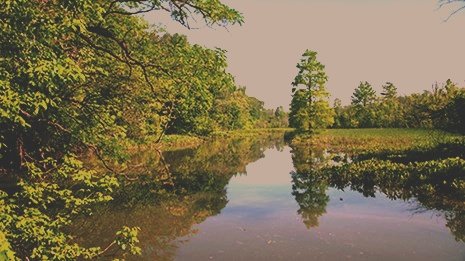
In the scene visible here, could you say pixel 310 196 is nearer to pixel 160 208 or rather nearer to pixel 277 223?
pixel 277 223

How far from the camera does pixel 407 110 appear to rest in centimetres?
7369

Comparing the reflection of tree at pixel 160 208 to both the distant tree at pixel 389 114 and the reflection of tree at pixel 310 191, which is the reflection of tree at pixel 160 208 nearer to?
the reflection of tree at pixel 310 191

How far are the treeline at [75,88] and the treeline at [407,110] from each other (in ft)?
70.0

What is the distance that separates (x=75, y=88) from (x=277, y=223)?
9.14 m

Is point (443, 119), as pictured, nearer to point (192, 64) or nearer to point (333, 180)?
point (333, 180)

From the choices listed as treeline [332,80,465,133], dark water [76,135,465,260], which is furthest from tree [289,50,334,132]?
dark water [76,135,465,260]

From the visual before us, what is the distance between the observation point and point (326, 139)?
168ft

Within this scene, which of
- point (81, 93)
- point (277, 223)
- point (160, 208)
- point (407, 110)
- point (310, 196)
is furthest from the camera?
point (407, 110)

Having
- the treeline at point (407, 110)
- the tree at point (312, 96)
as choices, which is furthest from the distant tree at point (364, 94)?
the tree at point (312, 96)

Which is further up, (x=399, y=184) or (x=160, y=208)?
(x=399, y=184)

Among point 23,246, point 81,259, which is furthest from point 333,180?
point 23,246

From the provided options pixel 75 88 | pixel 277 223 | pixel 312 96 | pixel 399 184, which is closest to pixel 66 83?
pixel 75 88

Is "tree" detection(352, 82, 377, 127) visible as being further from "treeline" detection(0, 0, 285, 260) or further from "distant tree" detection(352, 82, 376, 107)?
"treeline" detection(0, 0, 285, 260)

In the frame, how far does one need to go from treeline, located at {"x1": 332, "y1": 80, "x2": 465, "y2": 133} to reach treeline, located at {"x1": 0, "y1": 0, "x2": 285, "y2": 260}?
21344mm
